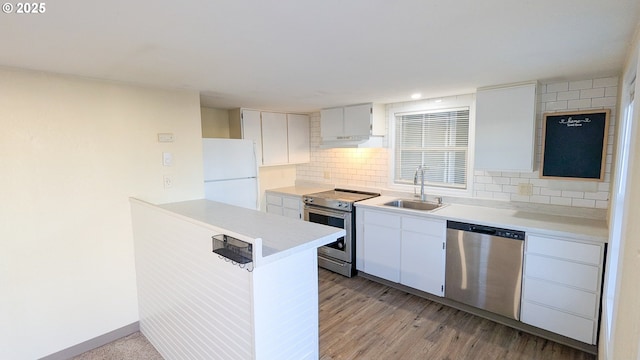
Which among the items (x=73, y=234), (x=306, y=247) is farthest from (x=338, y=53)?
(x=73, y=234)

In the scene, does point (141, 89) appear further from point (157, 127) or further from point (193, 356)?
point (193, 356)

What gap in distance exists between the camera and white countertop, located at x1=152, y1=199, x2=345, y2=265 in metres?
1.56

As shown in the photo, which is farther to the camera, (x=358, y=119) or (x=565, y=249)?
(x=358, y=119)

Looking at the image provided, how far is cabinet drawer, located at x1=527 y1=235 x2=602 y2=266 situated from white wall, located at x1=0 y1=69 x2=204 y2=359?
10.3ft

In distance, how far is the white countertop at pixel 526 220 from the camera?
7.35ft

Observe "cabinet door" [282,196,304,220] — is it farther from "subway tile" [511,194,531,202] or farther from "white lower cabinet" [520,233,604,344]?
"white lower cabinet" [520,233,604,344]

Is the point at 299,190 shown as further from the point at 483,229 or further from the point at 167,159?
the point at 483,229

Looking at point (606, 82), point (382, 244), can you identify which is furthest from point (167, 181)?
point (606, 82)

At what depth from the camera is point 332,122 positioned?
4090 mm

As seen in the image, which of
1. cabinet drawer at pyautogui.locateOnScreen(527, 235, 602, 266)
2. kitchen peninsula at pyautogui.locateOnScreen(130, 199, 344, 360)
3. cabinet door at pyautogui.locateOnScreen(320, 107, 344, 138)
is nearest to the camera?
kitchen peninsula at pyautogui.locateOnScreen(130, 199, 344, 360)

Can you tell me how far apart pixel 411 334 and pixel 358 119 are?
242cm

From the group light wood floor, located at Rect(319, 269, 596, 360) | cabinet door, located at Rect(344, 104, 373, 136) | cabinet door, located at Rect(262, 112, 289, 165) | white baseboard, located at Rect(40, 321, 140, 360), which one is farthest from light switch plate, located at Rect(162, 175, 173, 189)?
cabinet door, located at Rect(344, 104, 373, 136)

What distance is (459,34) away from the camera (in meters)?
1.47

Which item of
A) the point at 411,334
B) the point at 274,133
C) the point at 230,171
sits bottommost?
the point at 411,334
